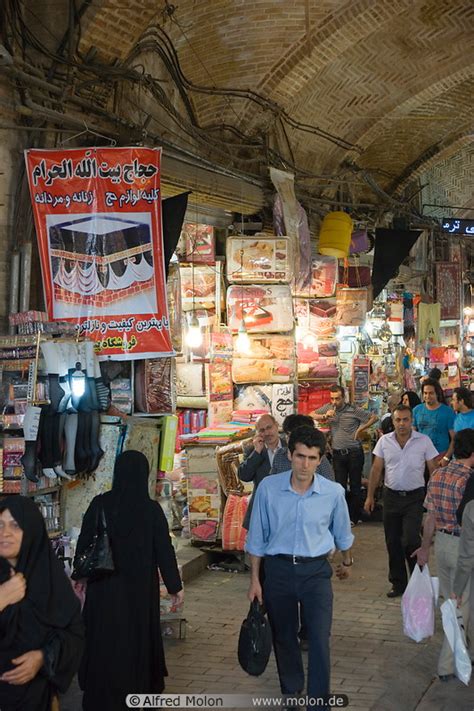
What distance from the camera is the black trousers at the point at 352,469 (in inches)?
439

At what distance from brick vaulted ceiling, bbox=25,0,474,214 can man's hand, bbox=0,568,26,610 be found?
17.5 feet

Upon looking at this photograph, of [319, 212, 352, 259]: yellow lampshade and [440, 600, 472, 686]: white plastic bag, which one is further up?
[319, 212, 352, 259]: yellow lampshade

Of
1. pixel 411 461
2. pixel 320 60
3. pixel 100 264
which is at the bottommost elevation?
pixel 411 461

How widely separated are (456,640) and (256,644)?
1.26 m

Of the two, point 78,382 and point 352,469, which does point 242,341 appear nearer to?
point 352,469

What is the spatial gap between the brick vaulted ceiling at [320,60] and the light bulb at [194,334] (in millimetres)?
2288

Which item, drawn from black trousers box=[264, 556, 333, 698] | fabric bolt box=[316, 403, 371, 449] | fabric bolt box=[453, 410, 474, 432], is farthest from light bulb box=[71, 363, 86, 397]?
fabric bolt box=[316, 403, 371, 449]

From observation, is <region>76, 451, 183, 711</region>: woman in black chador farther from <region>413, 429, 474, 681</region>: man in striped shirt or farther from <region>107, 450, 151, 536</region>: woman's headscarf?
<region>413, 429, 474, 681</region>: man in striped shirt

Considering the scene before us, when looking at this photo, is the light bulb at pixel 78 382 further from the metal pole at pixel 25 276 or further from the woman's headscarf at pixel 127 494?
the woman's headscarf at pixel 127 494

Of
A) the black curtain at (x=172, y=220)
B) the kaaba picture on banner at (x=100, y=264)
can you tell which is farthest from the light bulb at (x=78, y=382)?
the black curtain at (x=172, y=220)

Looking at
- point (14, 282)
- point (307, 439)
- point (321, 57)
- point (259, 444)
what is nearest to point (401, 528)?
point (259, 444)

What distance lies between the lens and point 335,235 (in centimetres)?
1219

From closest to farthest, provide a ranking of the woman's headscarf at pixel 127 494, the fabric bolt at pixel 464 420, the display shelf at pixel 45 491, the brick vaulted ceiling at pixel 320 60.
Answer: the woman's headscarf at pixel 127 494 → the display shelf at pixel 45 491 → the fabric bolt at pixel 464 420 → the brick vaulted ceiling at pixel 320 60

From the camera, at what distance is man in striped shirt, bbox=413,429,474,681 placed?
19.2ft
